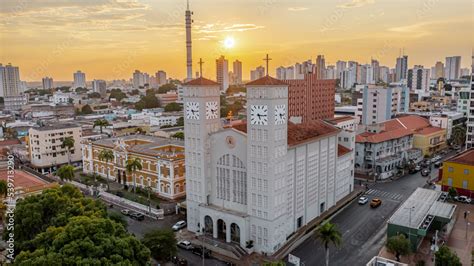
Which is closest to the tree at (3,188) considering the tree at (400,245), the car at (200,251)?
the car at (200,251)

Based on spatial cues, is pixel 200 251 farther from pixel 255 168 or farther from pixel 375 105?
pixel 375 105

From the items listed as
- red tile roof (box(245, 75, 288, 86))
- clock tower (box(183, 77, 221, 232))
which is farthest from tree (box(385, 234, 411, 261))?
clock tower (box(183, 77, 221, 232))

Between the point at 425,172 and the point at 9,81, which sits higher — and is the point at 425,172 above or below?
below

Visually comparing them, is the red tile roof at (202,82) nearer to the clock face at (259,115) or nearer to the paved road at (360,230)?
the clock face at (259,115)

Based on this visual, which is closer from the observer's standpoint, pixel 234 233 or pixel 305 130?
pixel 234 233

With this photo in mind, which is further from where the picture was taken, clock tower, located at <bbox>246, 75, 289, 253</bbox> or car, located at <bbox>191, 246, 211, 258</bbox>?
car, located at <bbox>191, 246, 211, 258</bbox>

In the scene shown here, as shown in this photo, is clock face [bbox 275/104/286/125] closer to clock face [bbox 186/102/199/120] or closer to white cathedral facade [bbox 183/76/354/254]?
white cathedral facade [bbox 183/76/354/254]

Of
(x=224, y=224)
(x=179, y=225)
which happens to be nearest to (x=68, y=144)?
(x=179, y=225)
